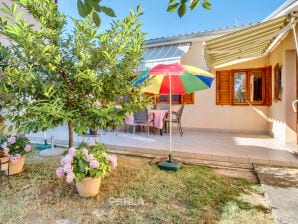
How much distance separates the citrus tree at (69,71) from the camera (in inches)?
195

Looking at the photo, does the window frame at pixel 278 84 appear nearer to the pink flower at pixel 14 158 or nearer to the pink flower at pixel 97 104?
the pink flower at pixel 97 104

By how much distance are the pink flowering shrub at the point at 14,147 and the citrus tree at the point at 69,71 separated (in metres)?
2.13

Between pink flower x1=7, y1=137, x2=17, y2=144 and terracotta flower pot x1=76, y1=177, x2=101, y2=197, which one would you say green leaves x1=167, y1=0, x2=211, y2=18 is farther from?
pink flower x1=7, y1=137, x2=17, y2=144

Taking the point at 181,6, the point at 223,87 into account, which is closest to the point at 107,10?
the point at 181,6

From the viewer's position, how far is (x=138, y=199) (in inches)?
215

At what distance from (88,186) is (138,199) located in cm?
136

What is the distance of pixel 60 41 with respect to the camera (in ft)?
18.9

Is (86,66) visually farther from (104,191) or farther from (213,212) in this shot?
(213,212)

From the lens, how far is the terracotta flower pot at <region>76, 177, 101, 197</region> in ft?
17.9

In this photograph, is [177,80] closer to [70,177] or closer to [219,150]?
[219,150]

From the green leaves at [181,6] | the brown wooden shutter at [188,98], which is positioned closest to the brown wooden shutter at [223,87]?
the brown wooden shutter at [188,98]

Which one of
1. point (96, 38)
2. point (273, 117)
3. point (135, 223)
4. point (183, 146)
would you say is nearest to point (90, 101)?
point (96, 38)

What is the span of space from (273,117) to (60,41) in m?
12.2

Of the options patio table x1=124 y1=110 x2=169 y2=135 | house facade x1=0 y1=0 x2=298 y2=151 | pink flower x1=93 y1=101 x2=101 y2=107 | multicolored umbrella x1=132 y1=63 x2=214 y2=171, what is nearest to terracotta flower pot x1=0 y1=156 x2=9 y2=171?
pink flower x1=93 y1=101 x2=101 y2=107
